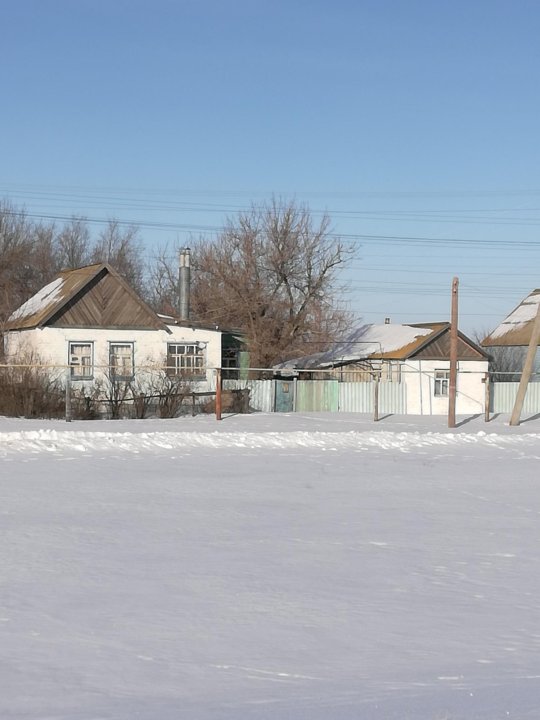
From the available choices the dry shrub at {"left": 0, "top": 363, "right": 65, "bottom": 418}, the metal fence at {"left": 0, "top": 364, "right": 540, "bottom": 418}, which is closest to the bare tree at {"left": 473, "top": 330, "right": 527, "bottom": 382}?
the metal fence at {"left": 0, "top": 364, "right": 540, "bottom": 418}

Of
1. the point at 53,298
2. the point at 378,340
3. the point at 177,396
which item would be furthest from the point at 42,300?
the point at 378,340

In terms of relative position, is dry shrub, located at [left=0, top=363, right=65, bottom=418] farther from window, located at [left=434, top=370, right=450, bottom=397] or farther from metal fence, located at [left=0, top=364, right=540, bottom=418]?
window, located at [left=434, top=370, right=450, bottom=397]

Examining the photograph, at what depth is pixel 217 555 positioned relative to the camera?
9.91 meters

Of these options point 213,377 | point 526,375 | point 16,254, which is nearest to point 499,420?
point 526,375

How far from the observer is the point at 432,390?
145 feet

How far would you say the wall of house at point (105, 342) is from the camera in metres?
36.8

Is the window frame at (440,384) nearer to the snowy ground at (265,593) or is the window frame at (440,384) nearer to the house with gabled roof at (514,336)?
the house with gabled roof at (514,336)

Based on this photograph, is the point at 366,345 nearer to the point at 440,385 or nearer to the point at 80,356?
the point at 440,385

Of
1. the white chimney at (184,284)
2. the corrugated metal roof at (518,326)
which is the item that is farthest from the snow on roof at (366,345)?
the corrugated metal roof at (518,326)

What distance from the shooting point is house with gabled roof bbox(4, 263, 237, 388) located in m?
36.9

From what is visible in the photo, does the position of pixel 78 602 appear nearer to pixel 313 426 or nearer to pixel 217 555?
pixel 217 555

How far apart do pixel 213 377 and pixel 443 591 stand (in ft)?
93.6

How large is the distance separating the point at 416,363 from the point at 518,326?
50.3ft

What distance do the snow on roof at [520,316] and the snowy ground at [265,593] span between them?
42.0 m
